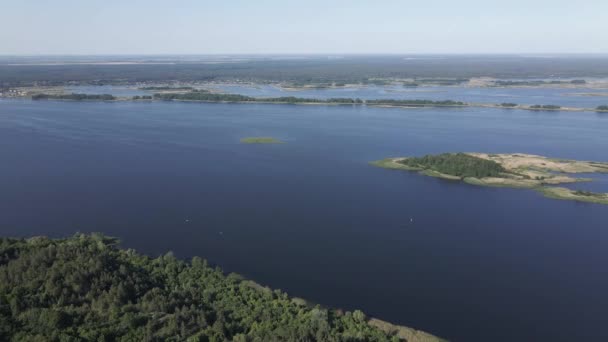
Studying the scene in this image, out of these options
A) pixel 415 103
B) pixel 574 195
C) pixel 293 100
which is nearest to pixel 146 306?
pixel 574 195

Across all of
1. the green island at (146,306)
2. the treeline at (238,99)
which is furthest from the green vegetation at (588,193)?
the treeline at (238,99)

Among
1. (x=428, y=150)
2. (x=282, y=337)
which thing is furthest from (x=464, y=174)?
(x=282, y=337)

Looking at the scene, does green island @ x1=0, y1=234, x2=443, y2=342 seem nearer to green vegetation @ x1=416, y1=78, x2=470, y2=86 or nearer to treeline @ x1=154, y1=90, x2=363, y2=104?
treeline @ x1=154, y1=90, x2=363, y2=104

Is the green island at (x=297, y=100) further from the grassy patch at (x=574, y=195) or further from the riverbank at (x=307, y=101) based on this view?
the grassy patch at (x=574, y=195)

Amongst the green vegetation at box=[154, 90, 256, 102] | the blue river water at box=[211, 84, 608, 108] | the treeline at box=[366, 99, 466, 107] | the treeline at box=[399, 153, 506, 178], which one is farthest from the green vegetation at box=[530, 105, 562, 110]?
the green vegetation at box=[154, 90, 256, 102]

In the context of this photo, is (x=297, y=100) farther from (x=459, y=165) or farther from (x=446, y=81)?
(x=446, y=81)

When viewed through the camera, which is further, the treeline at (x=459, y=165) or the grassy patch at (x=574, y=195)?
the treeline at (x=459, y=165)

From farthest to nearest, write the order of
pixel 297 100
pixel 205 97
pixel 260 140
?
pixel 205 97
pixel 297 100
pixel 260 140
